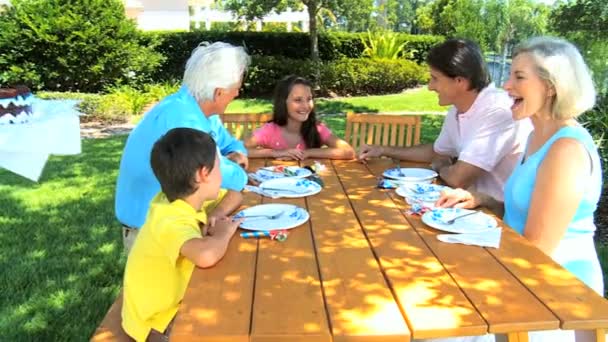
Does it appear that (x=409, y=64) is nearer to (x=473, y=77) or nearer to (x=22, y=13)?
(x=22, y=13)

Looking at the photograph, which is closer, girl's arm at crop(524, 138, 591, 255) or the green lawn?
girl's arm at crop(524, 138, 591, 255)

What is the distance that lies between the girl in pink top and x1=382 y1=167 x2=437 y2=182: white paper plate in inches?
22.7

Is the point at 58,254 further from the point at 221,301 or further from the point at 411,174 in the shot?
the point at 221,301

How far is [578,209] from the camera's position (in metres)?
2.14

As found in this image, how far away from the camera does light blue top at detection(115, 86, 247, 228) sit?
2518 mm

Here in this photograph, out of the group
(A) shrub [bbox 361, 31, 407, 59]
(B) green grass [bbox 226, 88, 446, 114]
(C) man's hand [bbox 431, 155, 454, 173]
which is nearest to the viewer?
(C) man's hand [bbox 431, 155, 454, 173]

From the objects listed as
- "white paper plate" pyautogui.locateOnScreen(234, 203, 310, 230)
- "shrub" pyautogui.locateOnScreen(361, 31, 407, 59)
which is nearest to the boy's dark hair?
"white paper plate" pyautogui.locateOnScreen(234, 203, 310, 230)

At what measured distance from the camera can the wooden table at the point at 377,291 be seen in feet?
4.68

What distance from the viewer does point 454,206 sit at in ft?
7.96

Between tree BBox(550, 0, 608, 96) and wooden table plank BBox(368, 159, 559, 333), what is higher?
tree BBox(550, 0, 608, 96)

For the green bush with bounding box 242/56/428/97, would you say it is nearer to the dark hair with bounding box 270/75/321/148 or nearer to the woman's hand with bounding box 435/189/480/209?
the dark hair with bounding box 270/75/321/148

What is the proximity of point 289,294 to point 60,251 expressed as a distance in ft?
9.54

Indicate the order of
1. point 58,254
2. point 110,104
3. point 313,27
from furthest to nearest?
point 313,27 < point 110,104 < point 58,254

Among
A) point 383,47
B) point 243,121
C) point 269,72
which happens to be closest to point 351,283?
point 243,121
